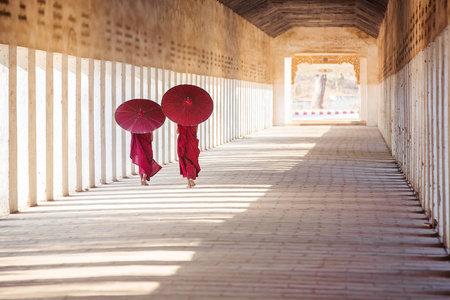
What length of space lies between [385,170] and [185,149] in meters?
4.32

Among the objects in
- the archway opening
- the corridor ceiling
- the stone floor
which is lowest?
the stone floor

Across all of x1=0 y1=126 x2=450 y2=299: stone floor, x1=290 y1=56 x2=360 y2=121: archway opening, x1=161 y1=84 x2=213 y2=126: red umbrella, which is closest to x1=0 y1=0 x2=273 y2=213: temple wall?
x1=0 y1=126 x2=450 y2=299: stone floor

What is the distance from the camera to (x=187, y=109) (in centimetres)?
1141

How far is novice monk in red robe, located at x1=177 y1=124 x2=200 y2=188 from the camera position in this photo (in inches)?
460

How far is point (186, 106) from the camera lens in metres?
11.4

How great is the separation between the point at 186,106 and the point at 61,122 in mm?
1891

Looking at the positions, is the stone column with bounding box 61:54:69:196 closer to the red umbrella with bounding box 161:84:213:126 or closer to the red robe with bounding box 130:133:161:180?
the red robe with bounding box 130:133:161:180

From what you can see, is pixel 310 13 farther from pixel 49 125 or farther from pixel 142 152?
pixel 49 125

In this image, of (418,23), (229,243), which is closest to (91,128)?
(418,23)

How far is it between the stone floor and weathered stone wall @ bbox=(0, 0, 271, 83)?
226 cm

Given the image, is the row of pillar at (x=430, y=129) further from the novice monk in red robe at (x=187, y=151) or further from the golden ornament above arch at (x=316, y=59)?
the golden ornament above arch at (x=316, y=59)

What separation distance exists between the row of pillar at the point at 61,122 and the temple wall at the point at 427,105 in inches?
194

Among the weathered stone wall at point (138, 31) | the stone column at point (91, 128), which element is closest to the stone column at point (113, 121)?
the weathered stone wall at point (138, 31)

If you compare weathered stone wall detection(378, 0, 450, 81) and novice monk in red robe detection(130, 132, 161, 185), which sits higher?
weathered stone wall detection(378, 0, 450, 81)
